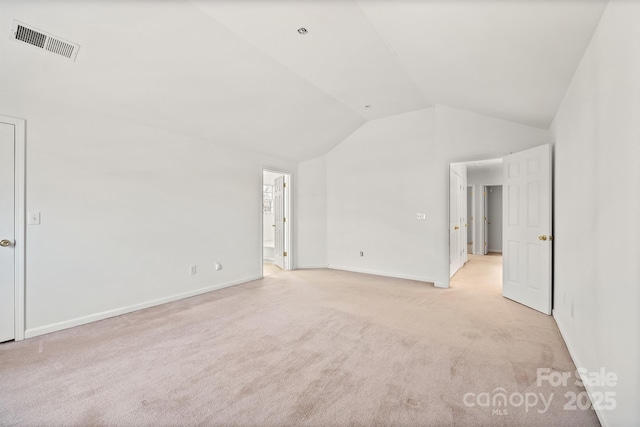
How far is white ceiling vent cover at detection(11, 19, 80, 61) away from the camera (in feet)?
7.16

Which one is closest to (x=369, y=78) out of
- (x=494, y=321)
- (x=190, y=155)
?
(x=190, y=155)

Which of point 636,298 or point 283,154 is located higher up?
point 283,154

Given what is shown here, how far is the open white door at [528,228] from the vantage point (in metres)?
3.46

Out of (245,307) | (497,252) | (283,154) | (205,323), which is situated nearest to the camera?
(205,323)

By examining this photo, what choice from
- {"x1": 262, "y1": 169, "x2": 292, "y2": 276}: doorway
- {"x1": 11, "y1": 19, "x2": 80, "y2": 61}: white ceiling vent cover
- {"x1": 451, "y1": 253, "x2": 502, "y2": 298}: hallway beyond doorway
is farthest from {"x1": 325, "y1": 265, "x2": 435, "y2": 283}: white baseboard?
{"x1": 11, "y1": 19, "x2": 80, "y2": 61}: white ceiling vent cover

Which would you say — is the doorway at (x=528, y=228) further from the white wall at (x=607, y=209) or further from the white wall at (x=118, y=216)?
the white wall at (x=118, y=216)

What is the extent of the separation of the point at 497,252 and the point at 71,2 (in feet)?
33.5

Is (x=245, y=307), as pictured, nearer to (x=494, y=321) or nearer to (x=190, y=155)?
(x=190, y=155)

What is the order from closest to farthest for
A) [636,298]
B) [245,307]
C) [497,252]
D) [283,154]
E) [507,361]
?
[636,298], [507,361], [245,307], [283,154], [497,252]

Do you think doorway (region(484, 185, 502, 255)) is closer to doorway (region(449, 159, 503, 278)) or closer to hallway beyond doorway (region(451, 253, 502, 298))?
doorway (region(449, 159, 503, 278))

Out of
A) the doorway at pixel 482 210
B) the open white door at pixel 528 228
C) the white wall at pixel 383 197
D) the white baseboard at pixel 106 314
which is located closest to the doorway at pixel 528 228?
the open white door at pixel 528 228

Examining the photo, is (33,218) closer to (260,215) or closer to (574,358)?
(260,215)

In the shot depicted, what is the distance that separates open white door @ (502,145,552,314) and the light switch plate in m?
5.44

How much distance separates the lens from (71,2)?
6.86 ft
